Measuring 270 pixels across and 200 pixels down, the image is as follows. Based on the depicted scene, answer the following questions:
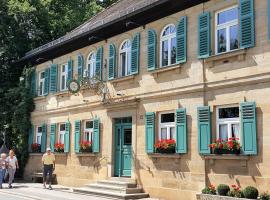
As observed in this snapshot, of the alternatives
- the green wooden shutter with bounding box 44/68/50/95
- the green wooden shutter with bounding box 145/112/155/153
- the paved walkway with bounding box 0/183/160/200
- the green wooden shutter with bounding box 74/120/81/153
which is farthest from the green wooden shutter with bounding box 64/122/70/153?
the green wooden shutter with bounding box 145/112/155/153

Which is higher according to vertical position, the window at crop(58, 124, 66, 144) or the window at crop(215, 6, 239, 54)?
the window at crop(215, 6, 239, 54)

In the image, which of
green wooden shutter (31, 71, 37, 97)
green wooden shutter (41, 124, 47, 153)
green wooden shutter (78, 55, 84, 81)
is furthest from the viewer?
green wooden shutter (31, 71, 37, 97)

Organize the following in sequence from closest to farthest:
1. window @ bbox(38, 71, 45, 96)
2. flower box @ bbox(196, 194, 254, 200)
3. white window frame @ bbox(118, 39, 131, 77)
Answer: flower box @ bbox(196, 194, 254, 200)
white window frame @ bbox(118, 39, 131, 77)
window @ bbox(38, 71, 45, 96)

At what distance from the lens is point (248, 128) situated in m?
13.0

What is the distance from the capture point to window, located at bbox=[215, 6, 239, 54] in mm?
13961

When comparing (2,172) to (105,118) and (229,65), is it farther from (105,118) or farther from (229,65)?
(229,65)

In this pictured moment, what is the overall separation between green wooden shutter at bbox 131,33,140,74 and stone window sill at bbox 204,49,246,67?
3.66 m

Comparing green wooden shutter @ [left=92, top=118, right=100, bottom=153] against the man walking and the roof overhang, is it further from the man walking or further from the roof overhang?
the roof overhang

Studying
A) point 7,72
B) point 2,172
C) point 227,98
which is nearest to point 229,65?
point 227,98

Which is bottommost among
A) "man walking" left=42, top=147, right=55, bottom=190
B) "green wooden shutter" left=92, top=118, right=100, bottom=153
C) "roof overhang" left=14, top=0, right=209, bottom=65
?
"man walking" left=42, top=147, right=55, bottom=190

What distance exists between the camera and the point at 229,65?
13.9 m

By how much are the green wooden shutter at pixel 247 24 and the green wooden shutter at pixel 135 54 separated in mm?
5167

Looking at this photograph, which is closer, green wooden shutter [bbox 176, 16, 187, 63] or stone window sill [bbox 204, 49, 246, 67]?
stone window sill [bbox 204, 49, 246, 67]

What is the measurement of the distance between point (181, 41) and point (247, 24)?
2.90 meters
